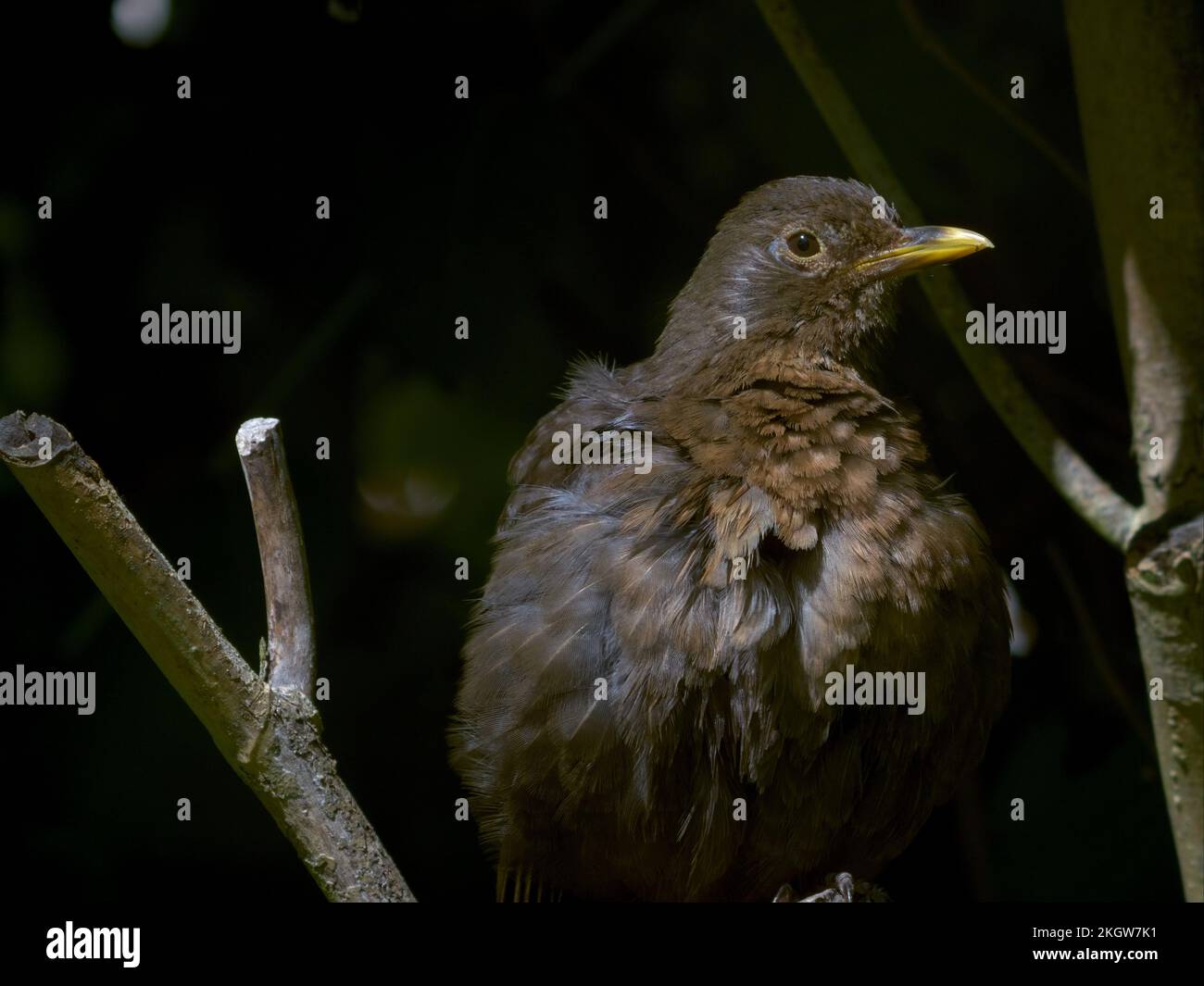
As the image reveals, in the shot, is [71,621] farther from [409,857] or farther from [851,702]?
[851,702]

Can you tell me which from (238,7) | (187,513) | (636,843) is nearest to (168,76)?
(238,7)

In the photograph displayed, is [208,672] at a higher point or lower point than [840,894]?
higher

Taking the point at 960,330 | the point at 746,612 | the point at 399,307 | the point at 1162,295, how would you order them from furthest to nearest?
the point at 399,307, the point at 960,330, the point at 1162,295, the point at 746,612

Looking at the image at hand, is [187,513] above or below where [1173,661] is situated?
above

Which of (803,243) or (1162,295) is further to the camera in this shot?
(1162,295)

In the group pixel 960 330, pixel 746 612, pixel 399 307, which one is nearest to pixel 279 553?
pixel 746 612

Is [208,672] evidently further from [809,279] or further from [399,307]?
[399,307]

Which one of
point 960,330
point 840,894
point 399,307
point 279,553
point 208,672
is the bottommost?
point 840,894
